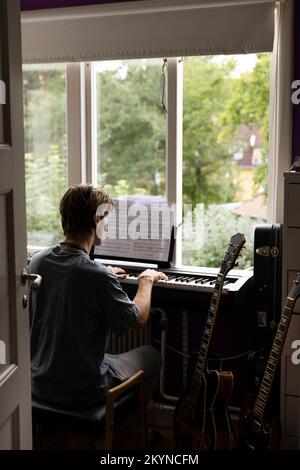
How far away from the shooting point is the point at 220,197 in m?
4.39

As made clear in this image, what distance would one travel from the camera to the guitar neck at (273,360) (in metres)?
2.35

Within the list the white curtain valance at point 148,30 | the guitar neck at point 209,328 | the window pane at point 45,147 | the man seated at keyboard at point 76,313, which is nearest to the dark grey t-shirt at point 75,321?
the man seated at keyboard at point 76,313

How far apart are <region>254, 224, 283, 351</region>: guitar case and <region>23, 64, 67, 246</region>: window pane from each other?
140 centimetres

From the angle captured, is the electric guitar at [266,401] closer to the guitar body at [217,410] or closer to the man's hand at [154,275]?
the guitar body at [217,410]

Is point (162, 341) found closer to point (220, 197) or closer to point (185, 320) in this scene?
point (185, 320)

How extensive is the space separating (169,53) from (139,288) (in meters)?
1.16

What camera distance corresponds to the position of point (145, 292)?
102 inches

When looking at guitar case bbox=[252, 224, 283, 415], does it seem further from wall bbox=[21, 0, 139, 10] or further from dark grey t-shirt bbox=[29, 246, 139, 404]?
wall bbox=[21, 0, 139, 10]

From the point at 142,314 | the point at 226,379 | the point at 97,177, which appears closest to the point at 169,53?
the point at 97,177

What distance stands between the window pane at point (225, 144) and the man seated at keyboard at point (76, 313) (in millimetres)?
1259

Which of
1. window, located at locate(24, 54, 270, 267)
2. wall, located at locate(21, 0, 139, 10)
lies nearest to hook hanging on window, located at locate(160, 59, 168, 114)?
window, located at locate(24, 54, 270, 267)

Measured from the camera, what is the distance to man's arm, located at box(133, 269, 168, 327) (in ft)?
7.87

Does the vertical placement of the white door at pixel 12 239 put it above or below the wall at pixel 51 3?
below

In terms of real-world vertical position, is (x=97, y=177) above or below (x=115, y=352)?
above
